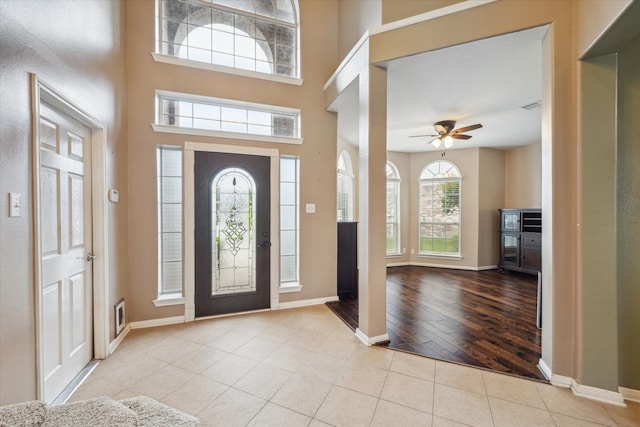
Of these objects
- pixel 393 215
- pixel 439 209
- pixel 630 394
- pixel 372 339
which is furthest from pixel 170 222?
pixel 439 209

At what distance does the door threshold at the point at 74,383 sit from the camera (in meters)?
1.84

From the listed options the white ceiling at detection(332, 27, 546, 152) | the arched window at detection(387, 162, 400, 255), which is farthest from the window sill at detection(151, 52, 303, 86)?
the arched window at detection(387, 162, 400, 255)

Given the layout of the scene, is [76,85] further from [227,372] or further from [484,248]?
[484,248]

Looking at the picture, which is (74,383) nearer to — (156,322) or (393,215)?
(156,322)

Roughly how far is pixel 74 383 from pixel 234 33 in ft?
12.7

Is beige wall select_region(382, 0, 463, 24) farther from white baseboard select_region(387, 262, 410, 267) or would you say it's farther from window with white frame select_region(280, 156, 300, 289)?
white baseboard select_region(387, 262, 410, 267)

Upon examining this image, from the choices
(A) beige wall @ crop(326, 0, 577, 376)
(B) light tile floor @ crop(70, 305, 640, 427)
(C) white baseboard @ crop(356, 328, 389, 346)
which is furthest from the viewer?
(C) white baseboard @ crop(356, 328, 389, 346)

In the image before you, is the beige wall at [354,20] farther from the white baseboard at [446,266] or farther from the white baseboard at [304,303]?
the white baseboard at [446,266]

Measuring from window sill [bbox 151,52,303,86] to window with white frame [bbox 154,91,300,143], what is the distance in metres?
0.34

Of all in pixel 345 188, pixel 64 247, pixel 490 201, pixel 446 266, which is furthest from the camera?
pixel 446 266

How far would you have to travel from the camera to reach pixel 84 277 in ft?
7.36

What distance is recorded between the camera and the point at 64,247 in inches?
77.7

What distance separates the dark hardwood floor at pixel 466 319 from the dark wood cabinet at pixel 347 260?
0.21m

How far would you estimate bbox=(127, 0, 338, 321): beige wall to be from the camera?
2.94 metres
